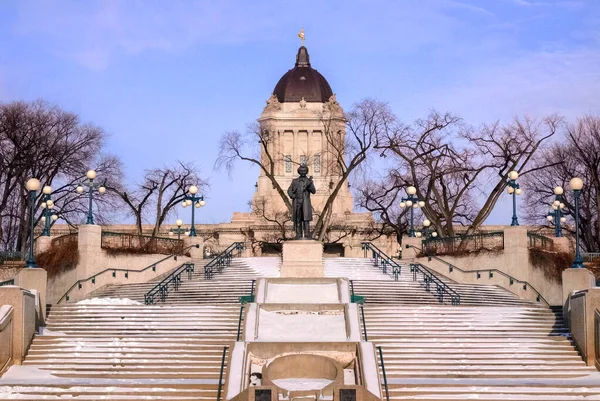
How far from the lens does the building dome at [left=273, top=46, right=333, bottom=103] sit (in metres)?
96.8

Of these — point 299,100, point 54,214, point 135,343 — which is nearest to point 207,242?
point 299,100

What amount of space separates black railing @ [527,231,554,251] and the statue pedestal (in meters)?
11.1

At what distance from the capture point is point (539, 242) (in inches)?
1797

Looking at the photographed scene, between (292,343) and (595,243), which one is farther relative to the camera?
(595,243)

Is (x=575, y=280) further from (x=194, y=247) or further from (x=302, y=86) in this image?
(x=302, y=86)

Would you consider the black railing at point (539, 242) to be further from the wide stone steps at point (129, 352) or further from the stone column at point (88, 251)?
the wide stone steps at point (129, 352)

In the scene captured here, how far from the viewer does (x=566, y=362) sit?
27016 millimetres

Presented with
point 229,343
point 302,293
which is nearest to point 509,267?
point 302,293

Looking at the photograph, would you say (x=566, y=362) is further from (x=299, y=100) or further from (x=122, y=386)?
(x=299, y=100)

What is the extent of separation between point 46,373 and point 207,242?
2350 inches

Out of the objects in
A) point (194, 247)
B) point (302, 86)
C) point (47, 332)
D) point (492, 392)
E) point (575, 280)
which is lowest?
point (492, 392)

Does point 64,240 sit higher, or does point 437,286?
point 64,240

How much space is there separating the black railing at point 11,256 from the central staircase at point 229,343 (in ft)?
77.1

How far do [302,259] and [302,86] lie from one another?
61.5 meters
